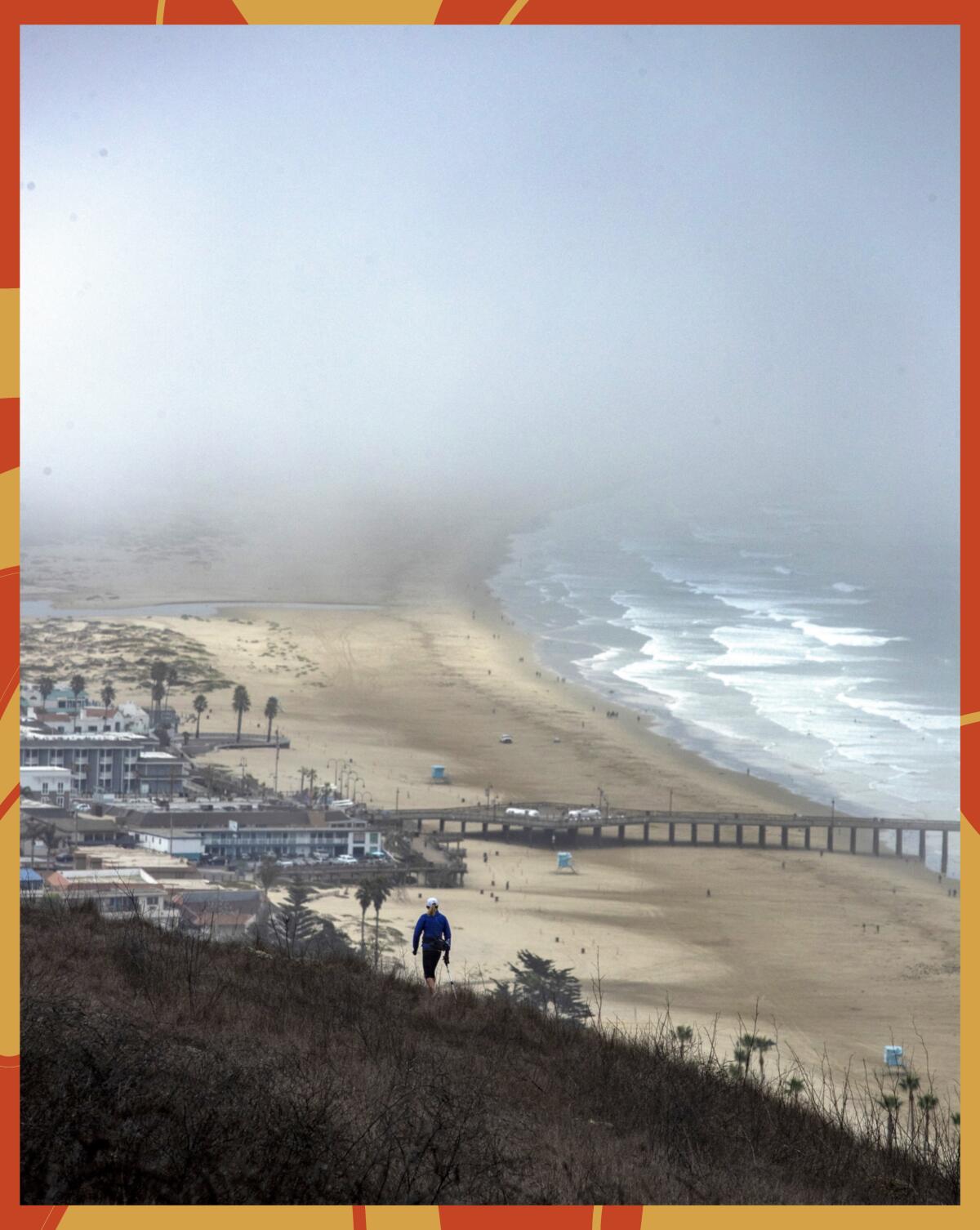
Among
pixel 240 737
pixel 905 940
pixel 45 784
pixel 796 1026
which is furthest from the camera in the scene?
pixel 240 737

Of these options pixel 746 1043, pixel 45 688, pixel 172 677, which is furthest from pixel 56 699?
pixel 746 1043

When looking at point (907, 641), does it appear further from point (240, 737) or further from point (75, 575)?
point (75, 575)

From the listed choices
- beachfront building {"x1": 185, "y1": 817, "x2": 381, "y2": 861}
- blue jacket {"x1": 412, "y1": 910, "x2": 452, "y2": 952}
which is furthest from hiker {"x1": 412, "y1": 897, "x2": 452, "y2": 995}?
beachfront building {"x1": 185, "y1": 817, "x2": 381, "y2": 861}

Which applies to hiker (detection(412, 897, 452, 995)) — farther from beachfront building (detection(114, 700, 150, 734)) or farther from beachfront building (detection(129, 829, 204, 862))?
beachfront building (detection(114, 700, 150, 734))

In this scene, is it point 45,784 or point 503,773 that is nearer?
point 45,784

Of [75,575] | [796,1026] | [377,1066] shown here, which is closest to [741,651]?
[796,1026]

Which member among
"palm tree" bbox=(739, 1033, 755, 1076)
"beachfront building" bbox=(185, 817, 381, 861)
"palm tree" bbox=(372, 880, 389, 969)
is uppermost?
"beachfront building" bbox=(185, 817, 381, 861)
